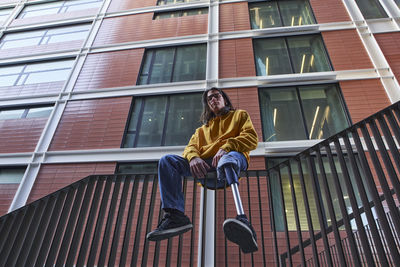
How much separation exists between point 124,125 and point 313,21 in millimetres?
8626

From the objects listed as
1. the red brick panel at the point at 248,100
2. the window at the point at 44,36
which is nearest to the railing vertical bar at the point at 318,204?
the red brick panel at the point at 248,100

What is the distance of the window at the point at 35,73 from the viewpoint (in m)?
9.93

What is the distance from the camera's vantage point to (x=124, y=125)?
25.5 ft

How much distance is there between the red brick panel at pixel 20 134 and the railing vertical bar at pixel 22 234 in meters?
5.57

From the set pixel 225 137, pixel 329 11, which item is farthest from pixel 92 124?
pixel 329 11

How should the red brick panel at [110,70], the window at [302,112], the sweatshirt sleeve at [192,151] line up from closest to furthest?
the sweatshirt sleeve at [192,151], the window at [302,112], the red brick panel at [110,70]

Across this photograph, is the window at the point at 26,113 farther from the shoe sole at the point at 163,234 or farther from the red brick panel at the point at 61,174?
the shoe sole at the point at 163,234

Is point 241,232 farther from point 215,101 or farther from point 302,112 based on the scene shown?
point 302,112

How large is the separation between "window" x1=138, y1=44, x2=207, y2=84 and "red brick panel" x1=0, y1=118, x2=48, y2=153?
411 cm

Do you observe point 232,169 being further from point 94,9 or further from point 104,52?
point 94,9

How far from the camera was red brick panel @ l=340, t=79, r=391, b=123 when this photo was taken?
676 centimetres

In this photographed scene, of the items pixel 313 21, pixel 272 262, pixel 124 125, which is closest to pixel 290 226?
pixel 272 262

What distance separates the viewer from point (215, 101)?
3088 mm

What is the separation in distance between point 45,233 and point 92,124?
5.58 meters
